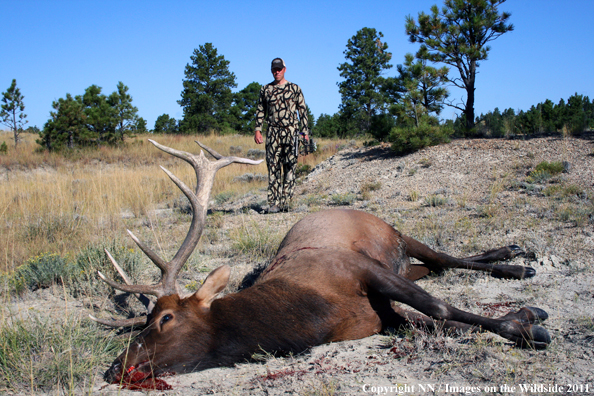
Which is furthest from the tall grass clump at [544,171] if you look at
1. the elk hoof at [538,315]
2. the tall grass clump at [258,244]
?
the elk hoof at [538,315]

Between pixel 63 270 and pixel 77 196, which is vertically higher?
pixel 77 196

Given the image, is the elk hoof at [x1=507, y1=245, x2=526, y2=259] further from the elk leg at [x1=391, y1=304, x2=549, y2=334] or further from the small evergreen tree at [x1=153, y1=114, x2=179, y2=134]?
the small evergreen tree at [x1=153, y1=114, x2=179, y2=134]

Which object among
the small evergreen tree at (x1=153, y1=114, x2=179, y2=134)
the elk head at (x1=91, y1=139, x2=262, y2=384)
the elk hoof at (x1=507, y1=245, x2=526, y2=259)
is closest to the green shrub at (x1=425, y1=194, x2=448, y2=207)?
the elk hoof at (x1=507, y1=245, x2=526, y2=259)

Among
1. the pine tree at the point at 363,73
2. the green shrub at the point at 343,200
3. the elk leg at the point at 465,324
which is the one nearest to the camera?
the elk leg at the point at 465,324

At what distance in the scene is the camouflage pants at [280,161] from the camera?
737 cm

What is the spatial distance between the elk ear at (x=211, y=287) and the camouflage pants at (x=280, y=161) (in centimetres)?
459

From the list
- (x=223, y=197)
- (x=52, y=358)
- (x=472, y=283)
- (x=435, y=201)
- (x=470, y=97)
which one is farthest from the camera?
(x=470, y=97)

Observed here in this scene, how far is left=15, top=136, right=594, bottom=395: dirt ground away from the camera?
2.24 meters

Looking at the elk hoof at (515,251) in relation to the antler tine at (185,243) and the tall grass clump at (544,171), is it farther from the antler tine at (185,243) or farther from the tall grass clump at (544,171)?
the tall grass clump at (544,171)

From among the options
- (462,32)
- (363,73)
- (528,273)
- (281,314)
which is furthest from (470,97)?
(363,73)

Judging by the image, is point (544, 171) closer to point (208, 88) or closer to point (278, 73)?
point (278, 73)

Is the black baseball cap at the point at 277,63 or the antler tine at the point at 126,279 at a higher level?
the black baseball cap at the point at 277,63

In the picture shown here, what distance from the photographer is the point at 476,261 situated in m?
4.31

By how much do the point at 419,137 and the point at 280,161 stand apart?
4984 millimetres
